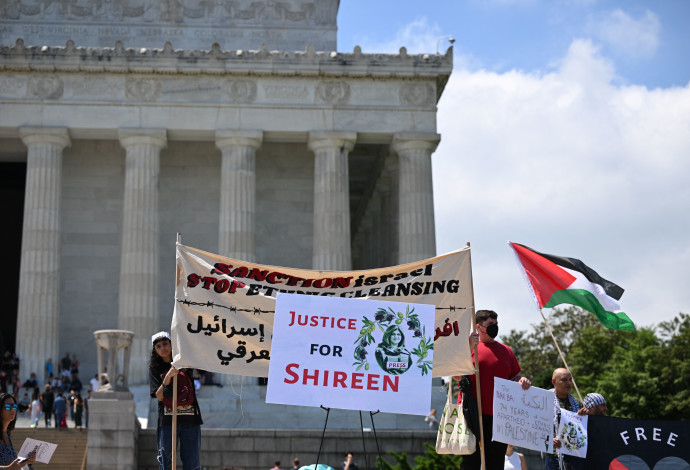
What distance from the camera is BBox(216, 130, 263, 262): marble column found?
52188 millimetres

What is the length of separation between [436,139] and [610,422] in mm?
38778

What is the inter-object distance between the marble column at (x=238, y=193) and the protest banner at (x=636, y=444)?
36.9 m

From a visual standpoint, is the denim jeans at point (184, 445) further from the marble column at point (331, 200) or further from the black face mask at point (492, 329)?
the marble column at point (331, 200)

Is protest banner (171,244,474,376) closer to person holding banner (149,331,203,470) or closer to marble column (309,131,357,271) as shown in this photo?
person holding banner (149,331,203,470)

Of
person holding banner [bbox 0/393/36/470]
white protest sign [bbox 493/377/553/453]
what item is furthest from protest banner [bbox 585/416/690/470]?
person holding banner [bbox 0/393/36/470]

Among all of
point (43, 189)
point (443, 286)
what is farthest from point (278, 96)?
point (443, 286)

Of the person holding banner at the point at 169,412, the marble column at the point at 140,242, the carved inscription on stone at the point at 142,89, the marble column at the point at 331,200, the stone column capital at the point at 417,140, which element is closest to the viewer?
the person holding banner at the point at 169,412

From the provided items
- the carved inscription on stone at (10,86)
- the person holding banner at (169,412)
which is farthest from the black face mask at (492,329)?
the carved inscription on stone at (10,86)

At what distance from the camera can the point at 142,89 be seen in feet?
176

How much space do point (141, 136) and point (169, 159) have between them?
4.79m

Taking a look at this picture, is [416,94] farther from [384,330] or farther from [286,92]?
[384,330]

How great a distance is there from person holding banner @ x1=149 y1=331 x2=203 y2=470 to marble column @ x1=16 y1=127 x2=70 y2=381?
36.6 m

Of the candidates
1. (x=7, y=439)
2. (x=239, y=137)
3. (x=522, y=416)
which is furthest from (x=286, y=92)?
(x=7, y=439)

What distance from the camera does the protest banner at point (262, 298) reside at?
48.4 ft
